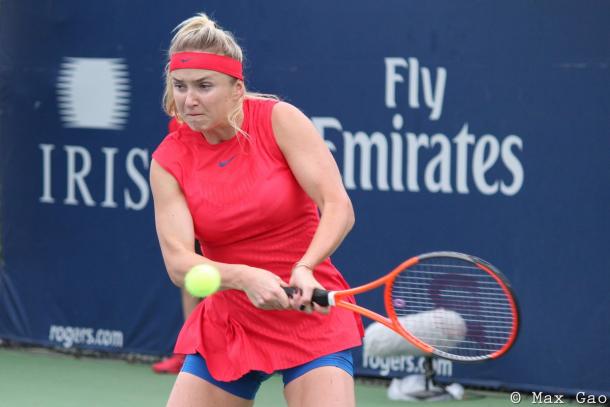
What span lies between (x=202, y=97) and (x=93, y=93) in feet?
12.0

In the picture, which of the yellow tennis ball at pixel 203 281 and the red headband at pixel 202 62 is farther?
the red headband at pixel 202 62

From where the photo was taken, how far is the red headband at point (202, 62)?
316cm

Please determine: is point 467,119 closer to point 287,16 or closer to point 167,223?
point 287,16

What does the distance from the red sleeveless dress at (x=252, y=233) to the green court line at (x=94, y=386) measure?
2.43 metres

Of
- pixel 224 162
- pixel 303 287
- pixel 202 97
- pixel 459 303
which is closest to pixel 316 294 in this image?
pixel 303 287

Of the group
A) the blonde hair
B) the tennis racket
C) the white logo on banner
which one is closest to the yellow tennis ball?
the blonde hair

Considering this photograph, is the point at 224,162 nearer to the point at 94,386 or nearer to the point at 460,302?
the point at 460,302

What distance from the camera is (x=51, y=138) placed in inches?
270

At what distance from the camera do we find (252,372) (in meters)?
3.29

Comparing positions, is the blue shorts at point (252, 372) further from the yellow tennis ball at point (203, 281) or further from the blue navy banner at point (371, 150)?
the blue navy banner at point (371, 150)

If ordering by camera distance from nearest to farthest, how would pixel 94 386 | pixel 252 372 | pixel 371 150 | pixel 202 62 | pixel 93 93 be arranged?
1. pixel 202 62
2. pixel 252 372
3. pixel 371 150
4. pixel 94 386
5. pixel 93 93

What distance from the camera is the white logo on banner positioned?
662cm

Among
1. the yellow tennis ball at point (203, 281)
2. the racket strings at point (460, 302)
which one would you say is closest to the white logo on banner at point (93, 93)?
the racket strings at point (460, 302)

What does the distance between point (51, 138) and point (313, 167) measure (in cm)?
395
